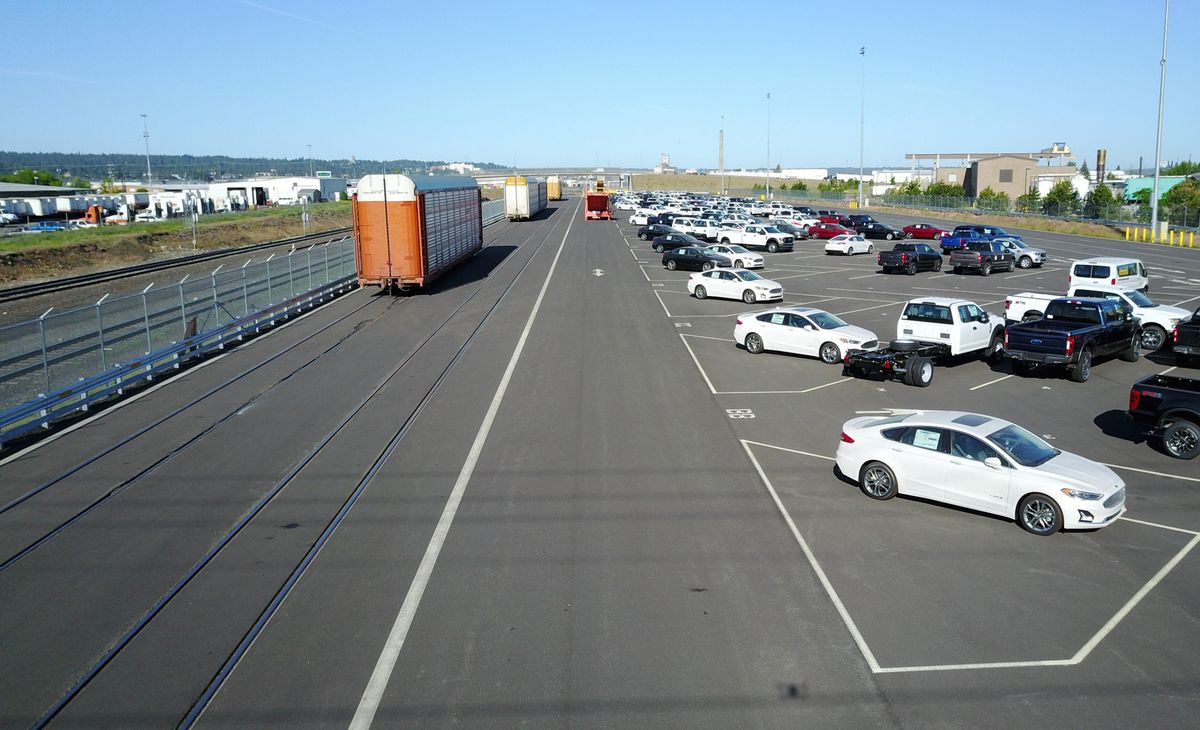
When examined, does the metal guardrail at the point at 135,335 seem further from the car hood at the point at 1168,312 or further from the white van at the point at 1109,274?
the white van at the point at 1109,274

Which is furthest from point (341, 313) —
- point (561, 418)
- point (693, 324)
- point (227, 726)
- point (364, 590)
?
point (227, 726)

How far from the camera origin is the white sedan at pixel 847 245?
51.7 m

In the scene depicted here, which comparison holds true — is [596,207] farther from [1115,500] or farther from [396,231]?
[1115,500]

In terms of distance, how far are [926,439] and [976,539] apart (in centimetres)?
177

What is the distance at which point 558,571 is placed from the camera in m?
10.6

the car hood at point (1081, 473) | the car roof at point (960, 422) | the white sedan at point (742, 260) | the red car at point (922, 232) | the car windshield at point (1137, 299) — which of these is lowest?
the car hood at point (1081, 473)

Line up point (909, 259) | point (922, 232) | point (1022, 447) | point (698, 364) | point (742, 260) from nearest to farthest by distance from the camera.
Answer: point (1022, 447) → point (698, 364) → point (909, 259) → point (742, 260) → point (922, 232)

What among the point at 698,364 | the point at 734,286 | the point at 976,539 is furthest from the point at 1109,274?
the point at 976,539

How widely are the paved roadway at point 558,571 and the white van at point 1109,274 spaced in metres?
11.4

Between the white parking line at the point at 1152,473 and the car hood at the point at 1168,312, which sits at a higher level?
the car hood at the point at 1168,312

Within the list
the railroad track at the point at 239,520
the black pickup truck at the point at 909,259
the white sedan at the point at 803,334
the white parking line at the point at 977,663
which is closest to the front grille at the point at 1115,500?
the white parking line at the point at 977,663

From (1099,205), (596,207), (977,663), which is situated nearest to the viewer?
(977,663)

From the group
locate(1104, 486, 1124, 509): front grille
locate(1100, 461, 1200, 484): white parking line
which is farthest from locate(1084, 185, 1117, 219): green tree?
locate(1104, 486, 1124, 509): front grille

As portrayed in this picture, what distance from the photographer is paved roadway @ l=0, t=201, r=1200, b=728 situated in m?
8.03
